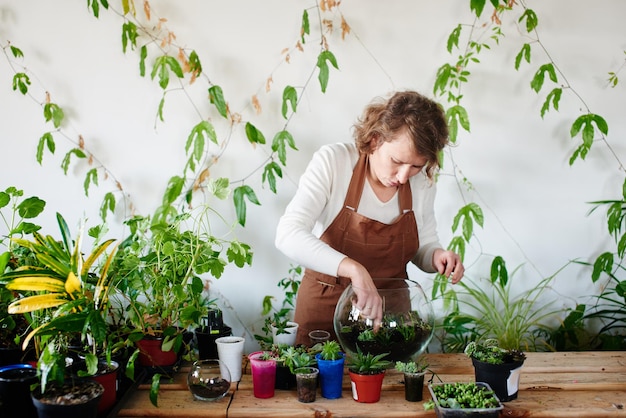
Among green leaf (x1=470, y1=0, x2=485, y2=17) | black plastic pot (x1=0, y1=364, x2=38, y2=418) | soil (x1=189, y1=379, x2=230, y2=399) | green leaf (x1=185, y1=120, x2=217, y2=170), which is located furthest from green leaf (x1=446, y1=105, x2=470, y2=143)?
black plastic pot (x1=0, y1=364, x2=38, y2=418)

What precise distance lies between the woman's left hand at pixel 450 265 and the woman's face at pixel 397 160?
30 centimetres

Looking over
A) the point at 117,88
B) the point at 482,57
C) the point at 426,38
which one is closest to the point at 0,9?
the point at 117,88

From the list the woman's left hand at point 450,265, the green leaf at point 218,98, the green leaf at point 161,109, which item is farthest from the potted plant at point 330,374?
the green leaf at point 161,109

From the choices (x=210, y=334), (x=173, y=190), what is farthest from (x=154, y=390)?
(x=173, y=190)

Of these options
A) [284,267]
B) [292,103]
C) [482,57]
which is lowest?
[284,267]

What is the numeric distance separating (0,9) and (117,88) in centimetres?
65

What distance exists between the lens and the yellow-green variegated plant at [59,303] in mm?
1346

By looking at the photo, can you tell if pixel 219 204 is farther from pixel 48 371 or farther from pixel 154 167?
pixel 48 371

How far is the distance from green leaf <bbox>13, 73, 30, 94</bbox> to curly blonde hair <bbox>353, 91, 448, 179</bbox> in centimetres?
172

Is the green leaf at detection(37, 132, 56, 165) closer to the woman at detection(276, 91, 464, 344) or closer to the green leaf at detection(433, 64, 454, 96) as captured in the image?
the woman at detection(276, 91, 464, 344)

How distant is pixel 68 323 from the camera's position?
136 cm

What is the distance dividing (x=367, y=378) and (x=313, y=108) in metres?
1.69

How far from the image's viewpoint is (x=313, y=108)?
2.93 metres

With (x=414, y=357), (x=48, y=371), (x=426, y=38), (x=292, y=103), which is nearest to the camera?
(x=48, y=371)
